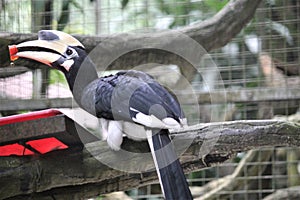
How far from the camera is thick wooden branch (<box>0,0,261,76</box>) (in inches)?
90.9

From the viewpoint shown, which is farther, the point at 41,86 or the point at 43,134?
the point at 41,86

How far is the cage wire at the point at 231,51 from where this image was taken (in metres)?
2.63

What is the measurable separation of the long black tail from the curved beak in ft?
1.47

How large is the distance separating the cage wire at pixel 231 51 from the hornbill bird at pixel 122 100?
741 mm

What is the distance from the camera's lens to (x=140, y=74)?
1.71 metres

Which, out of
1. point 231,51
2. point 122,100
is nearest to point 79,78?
point 122,100

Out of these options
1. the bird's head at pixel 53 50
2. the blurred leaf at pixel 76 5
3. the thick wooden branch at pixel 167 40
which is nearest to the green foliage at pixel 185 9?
the blurred leaf at pixel 76 5

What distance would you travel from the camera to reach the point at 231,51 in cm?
293

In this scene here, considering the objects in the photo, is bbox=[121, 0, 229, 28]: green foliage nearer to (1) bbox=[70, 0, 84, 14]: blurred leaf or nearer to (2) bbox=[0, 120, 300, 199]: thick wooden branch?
(1) bbox=[70, 0, 84, 14]: blurred leaf

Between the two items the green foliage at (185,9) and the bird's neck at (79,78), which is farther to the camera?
the green foliage at (185,9)

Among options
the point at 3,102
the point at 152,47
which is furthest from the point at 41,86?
the point at 152,47

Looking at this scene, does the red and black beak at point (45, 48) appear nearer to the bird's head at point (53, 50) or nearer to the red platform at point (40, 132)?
the bird's head at point (53, 50)

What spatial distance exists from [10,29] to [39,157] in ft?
3.60

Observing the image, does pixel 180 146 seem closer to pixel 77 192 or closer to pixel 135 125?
pixel 135 125
